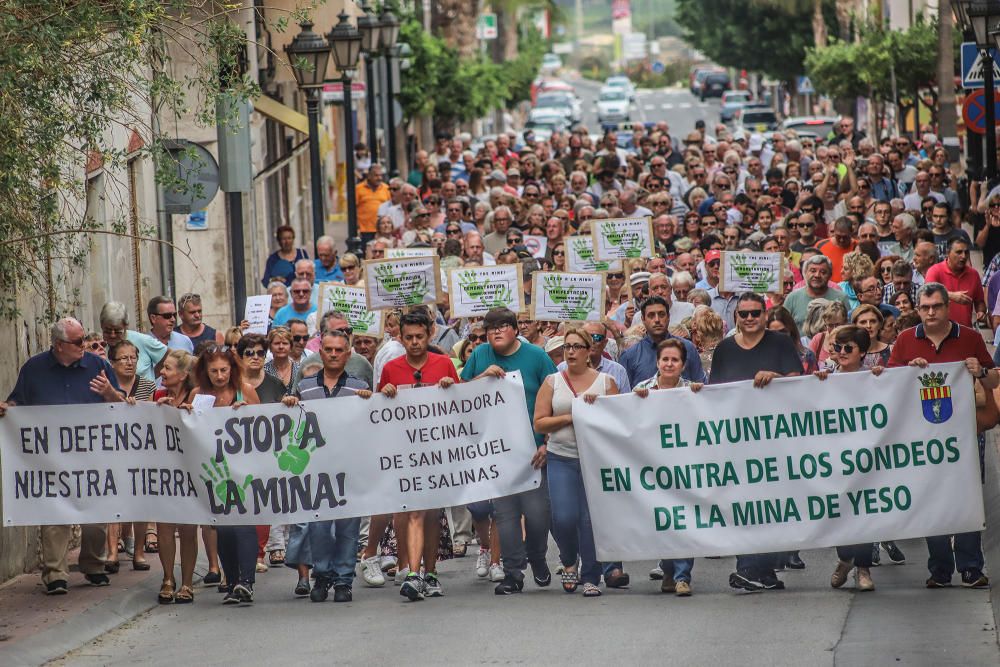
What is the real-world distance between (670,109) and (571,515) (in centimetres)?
8800

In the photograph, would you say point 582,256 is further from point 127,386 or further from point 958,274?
point 127,386

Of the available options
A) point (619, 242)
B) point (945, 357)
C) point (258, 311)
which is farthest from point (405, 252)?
point (945, 357)

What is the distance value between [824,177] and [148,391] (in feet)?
40.8

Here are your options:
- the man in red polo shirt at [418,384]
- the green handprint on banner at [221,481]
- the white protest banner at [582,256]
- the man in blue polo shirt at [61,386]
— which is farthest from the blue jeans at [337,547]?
the white protest banner at [582,256]

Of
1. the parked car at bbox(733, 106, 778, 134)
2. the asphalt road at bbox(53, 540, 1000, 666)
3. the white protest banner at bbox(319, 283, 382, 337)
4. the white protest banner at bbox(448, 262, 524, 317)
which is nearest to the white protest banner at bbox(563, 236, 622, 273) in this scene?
the white protest banner at bbox(448, 262, 524, 317)

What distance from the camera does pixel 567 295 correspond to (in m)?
15.1

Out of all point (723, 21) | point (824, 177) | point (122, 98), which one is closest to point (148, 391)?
point (122, 98)

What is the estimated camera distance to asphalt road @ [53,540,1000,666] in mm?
9602

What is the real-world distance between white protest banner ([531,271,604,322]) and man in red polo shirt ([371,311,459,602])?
328cm

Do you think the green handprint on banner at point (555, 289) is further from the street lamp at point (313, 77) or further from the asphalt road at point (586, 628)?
the street lamp at point (313, 77)

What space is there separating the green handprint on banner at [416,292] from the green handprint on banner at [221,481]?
4776 millimetres

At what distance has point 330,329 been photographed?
11.8 m

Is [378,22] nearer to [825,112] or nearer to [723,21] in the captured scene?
[723,21]

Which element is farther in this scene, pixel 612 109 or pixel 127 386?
pixel 612 109
